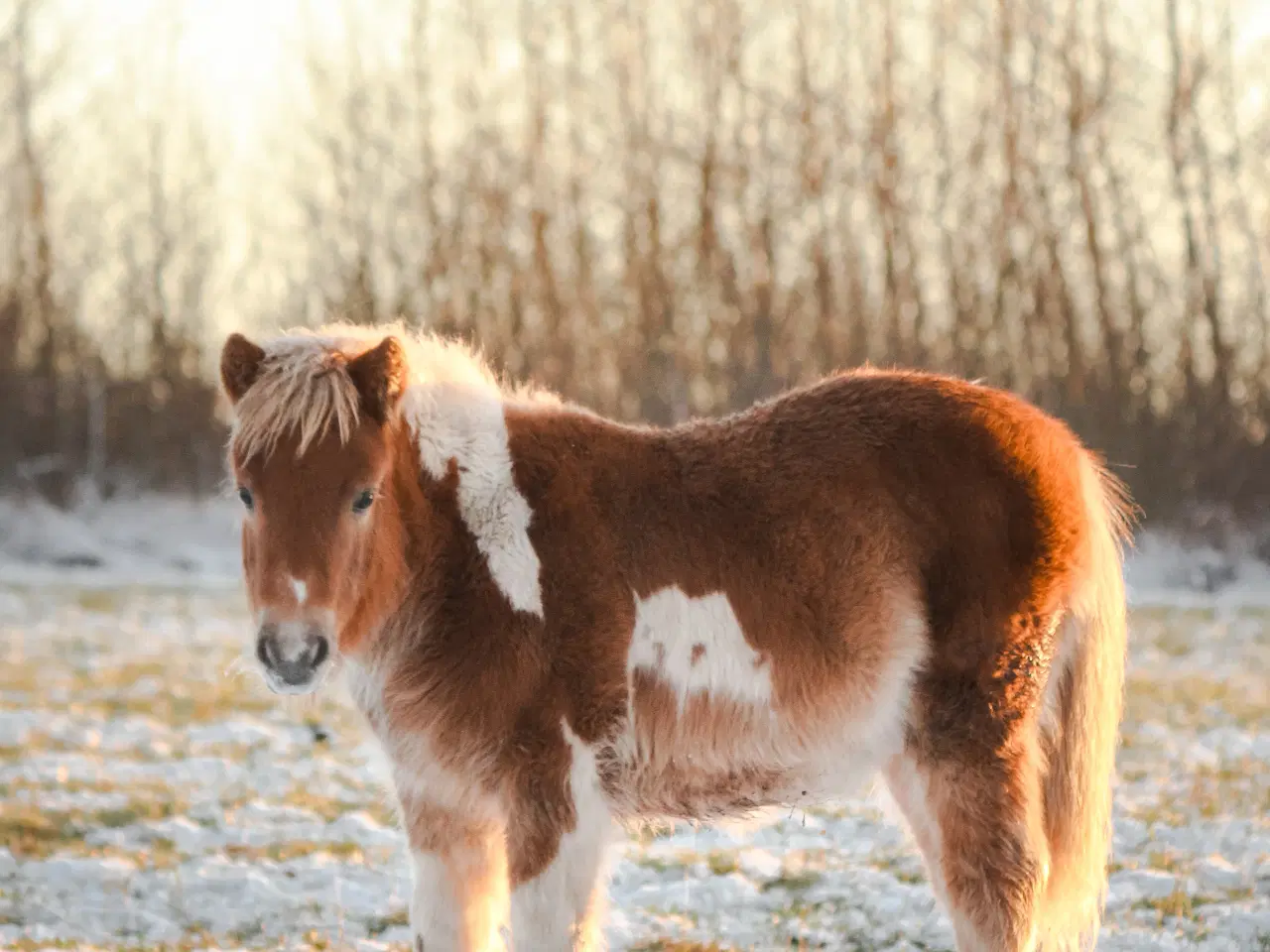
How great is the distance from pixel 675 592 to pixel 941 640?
2.65 feet

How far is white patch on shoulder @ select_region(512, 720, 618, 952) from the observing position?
344 centimetres

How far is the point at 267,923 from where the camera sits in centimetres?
513

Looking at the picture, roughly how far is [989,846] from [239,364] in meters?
2.50

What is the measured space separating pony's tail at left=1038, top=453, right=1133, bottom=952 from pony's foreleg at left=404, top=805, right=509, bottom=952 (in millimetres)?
1660

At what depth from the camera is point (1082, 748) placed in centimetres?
406

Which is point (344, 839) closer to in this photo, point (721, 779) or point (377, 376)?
point (721, 779)

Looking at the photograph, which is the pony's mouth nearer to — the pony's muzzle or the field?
the pony's muzzle

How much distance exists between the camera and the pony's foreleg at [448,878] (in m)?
3.71

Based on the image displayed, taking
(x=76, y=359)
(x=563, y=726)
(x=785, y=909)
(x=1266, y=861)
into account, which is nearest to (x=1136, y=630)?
(x=1266, y=861)

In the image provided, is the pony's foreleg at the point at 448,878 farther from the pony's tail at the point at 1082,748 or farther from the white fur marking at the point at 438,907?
the pony's tail at the point at 1082,748

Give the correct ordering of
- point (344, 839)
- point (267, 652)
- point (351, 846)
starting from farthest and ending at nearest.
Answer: point (344, 839), point (351, 846), point (267, 652)

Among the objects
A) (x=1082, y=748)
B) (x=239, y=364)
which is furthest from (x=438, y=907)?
(x=1082, y=748)

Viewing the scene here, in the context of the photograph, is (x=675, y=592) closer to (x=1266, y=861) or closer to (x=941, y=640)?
(x=941, y=640)

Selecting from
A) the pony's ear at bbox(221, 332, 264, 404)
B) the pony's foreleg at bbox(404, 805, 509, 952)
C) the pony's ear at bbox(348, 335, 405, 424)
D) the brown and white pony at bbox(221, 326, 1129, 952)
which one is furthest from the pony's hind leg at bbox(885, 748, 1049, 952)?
the pony's ear at bbox(221, 332, 264, 404)
